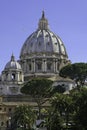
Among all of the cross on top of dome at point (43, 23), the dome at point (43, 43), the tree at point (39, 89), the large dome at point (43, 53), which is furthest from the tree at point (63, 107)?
the cross on top of dome at point (43, 23)

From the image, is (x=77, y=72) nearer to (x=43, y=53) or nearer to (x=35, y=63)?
(x=35, y=63)

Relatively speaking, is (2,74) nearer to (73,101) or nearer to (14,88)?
(14,88)

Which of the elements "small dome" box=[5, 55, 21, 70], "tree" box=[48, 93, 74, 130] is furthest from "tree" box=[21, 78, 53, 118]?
"tree" box=[48, 93, 74, 130]

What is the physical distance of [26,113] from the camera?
67.1 metres

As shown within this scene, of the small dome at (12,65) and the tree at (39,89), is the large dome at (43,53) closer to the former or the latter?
the small dome at (12,65)

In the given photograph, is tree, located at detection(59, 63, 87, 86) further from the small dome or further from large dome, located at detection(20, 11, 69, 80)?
large dome, located at detection(20, 11, 69, 80)

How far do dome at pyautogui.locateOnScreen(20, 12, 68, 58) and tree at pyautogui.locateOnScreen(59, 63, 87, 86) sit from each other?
94.7 feet

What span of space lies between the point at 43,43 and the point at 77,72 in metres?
34.9

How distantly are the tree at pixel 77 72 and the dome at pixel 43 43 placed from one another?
28852mm

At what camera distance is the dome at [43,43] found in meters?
128

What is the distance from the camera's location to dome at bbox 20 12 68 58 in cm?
12800

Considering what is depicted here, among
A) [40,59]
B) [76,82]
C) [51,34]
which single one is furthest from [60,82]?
[51,34]

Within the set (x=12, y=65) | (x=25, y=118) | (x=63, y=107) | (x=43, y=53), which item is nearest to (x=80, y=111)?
(x=63, y=107)

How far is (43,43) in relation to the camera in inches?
5098
